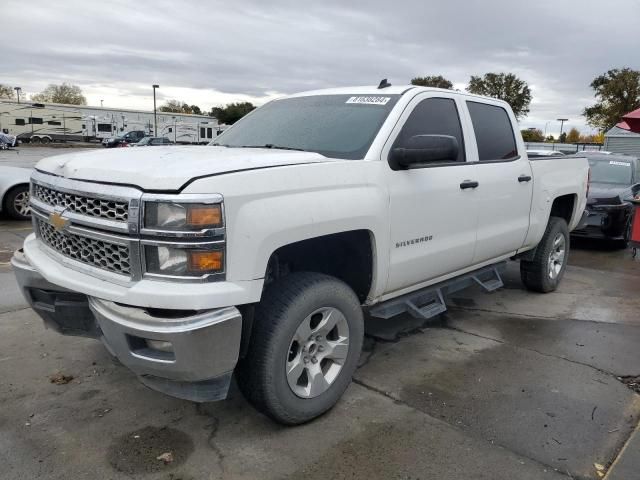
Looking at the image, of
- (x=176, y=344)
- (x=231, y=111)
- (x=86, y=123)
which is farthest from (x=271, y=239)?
(x=231, y=111)

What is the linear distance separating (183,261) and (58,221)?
3.02 feet

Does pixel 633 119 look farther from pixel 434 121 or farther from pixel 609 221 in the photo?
pixel 434 121

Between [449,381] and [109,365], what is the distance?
2459 millimetres

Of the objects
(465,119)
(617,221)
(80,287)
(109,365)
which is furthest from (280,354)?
(617,221)

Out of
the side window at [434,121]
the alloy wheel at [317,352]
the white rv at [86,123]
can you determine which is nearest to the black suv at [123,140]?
the white rv at [86,123]

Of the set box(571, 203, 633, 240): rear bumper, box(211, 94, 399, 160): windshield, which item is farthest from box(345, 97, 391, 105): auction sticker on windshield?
box(571, 203, 633, 240): rear bumper

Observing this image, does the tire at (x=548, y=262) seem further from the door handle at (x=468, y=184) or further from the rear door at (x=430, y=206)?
the door handle at (x=468, y=184)

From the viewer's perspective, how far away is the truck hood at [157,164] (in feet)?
8.51

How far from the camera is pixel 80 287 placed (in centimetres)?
284

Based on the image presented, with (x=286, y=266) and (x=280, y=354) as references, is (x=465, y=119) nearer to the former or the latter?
(x=286, y=266)

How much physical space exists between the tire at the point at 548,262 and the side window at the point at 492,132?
4.18ft

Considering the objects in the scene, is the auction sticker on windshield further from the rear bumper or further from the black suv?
the black suv

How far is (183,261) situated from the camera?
101 inches

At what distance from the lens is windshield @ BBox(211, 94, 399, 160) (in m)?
3.70
